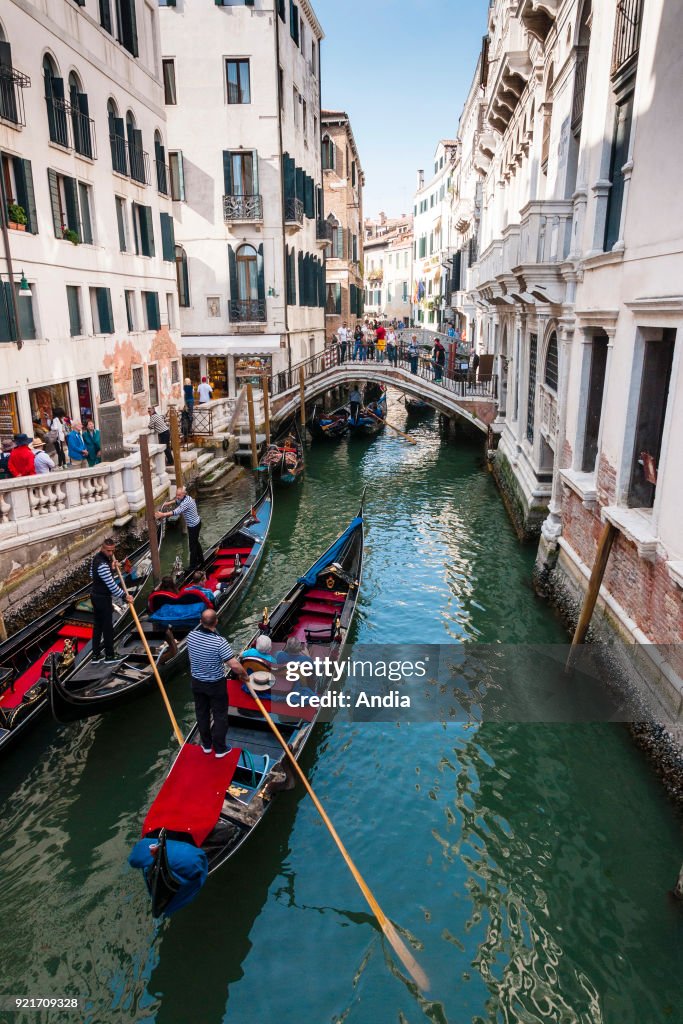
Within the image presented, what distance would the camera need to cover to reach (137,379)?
1528cm

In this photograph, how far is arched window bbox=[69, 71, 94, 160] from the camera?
1191 cm

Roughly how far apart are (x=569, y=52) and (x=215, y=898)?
33.7 ft

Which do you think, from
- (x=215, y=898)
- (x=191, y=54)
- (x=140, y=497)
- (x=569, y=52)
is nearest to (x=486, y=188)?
(x=191, y=54)

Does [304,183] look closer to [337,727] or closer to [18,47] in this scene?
[18,47]

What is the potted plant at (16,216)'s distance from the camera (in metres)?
10.0

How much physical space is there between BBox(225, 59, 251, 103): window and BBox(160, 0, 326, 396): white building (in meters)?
0.03

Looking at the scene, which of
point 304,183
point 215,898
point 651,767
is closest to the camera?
point 215,898

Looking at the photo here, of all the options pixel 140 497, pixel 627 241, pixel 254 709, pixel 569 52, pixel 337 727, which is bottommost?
pixel 337 727

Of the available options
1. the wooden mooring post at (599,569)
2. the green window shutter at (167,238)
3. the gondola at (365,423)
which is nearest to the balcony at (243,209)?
the green window shutter at (167,238)

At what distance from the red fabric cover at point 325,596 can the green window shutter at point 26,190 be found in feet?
23.3

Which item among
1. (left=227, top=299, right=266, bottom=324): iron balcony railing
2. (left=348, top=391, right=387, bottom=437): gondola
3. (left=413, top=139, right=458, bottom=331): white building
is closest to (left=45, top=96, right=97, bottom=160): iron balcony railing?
(left=227, top=299, right=266, bottom=324): iron balcony railing

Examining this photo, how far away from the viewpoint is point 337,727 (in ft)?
22.5

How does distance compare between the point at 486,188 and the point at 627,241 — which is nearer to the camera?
the point at 627,241
